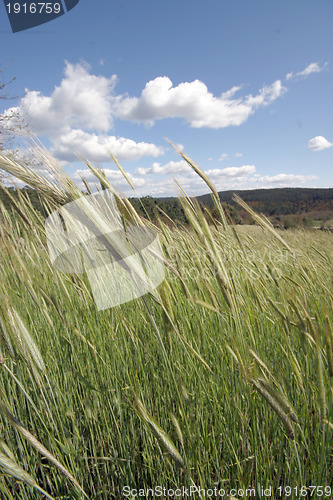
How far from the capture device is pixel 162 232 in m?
1.56

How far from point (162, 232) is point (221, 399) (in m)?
0.87

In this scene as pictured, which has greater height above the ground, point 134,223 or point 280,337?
point 134,223

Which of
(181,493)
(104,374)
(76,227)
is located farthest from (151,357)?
(76,227)

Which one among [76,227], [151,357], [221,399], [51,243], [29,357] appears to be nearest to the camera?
[29,357]

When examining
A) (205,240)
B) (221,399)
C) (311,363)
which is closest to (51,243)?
(205,240)

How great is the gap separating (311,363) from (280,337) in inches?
6.1

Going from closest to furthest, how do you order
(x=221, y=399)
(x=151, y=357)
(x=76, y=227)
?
1. (x=221, y=399)
2. (x=76, y=227)
3. (x=151, y=357)

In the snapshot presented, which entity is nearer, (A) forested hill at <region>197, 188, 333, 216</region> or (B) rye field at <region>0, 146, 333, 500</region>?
(B) rye field at <region>0, 146, 333, 500</region>

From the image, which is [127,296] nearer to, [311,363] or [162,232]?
[162,232]

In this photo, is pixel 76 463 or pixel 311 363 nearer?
pixel 76 463

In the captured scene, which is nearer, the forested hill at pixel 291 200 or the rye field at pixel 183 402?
the rye field at pixel 183 402

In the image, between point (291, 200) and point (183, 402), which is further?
point (291, 200)

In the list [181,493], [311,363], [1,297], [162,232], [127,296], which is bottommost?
[181,493]

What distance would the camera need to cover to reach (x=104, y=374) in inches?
43.9
